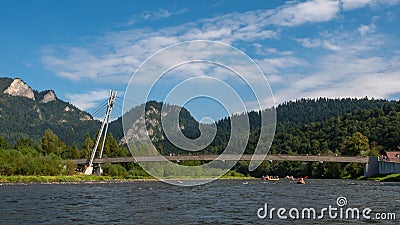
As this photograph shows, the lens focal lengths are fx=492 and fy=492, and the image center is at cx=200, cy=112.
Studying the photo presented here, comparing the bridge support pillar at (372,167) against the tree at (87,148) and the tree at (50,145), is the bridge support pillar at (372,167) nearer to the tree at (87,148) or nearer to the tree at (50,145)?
the tree at (87,148)

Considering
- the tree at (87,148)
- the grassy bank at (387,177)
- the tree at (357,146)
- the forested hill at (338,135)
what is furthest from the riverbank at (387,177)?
the tree at (87,148)

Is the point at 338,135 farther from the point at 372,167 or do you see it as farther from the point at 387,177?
the point at 387,177

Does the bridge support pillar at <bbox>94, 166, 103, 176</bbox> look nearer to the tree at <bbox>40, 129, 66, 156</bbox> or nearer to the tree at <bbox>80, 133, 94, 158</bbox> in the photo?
the tree at <bbox>80, 133, 94, 158</bbox>

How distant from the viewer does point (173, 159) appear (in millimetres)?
100062

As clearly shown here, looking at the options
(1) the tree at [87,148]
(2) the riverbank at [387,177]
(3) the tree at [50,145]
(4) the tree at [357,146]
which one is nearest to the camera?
(2) the riverbank at [387,177]

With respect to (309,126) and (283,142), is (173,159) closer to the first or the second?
(283,142)

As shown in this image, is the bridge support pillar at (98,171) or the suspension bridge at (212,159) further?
the bridge support pillar at (98,171)

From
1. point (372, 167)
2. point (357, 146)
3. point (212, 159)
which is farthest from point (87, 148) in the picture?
point (372, 167)

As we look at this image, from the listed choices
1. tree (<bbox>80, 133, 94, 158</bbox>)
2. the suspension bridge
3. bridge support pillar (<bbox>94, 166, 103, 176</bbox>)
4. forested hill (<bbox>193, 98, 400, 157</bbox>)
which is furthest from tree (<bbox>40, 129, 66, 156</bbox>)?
forested hill (<bbox>193, 98, 400, 157</bbox>)

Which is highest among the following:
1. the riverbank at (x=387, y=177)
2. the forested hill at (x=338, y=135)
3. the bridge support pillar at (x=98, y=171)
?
the forested hill at (x=338, y=135)

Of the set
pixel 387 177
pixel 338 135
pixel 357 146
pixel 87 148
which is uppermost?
pixel 338 135

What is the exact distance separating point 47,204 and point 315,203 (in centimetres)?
1859

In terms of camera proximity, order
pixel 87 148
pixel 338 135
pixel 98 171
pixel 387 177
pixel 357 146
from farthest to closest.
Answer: pixel 338 135, pixel 87 148, pixel 357 146, pixel 98 171, pixel 387 177

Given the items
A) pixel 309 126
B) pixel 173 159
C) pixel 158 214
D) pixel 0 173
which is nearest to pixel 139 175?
pixel 173 159
